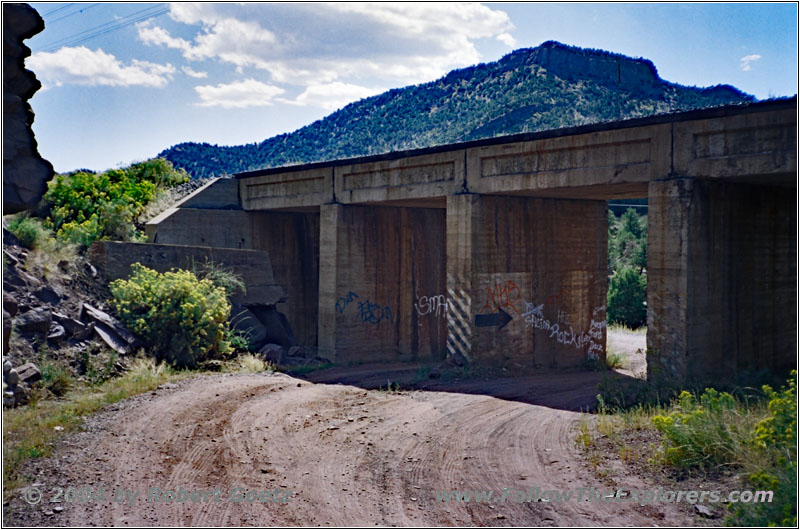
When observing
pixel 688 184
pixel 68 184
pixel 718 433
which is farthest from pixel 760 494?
pixel 68 184

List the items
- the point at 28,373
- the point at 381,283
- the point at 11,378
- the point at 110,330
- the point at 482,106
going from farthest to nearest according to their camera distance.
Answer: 1. the point at 482,106
2. the point at 381,283
3. the point at 110,330
4. the point at 28,373
5. the point at 11,378

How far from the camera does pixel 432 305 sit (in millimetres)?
22875

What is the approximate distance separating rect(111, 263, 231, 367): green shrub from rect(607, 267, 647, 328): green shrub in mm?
22424

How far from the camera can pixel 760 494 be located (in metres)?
6.93

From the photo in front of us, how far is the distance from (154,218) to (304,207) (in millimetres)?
4534

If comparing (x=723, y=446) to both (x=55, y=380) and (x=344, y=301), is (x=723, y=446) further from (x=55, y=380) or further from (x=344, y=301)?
(x=344, y=301)

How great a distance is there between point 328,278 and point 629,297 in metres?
18.6

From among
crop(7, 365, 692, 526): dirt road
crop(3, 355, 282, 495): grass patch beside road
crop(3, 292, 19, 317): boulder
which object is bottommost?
crop(7, 365, 692, 526): dirt road

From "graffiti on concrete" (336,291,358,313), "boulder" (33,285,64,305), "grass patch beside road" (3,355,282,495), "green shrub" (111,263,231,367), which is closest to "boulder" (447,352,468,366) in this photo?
"graffiti on concrete" (336,291,358,313)

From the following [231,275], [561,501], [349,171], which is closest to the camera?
[561,501]

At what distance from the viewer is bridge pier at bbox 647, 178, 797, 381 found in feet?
45.5

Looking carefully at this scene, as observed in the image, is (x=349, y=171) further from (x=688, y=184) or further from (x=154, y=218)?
(x=688, y=184)

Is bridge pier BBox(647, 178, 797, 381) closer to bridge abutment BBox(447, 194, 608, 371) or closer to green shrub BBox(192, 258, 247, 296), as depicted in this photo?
bridge abutment BBox(447, 194, 608, 371)

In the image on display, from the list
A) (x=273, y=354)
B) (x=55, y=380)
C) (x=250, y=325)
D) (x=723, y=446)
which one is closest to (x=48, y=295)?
(x=55, y=380)
